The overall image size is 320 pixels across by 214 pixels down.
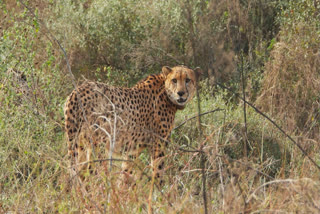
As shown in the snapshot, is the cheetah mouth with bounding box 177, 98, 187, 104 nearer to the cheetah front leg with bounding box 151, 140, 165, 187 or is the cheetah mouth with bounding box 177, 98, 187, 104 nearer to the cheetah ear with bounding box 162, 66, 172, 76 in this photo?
the cheetah ear with bounding box 162, 66, 172, 76

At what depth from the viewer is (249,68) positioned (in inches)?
277

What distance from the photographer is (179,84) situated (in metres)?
4.75

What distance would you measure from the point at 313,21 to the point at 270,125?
177 cm

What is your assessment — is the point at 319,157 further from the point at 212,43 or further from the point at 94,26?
the point at 94,26

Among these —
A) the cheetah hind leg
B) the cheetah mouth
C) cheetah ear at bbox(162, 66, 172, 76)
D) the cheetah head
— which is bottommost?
the cheetah hind leg

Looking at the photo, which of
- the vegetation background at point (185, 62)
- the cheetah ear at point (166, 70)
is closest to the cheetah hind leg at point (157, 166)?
the vegetation background at point (185, 62)

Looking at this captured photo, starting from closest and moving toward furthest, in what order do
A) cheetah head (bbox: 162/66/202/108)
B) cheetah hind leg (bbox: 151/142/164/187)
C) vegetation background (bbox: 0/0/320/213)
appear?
cheetah hind leg (bbox: 151/142/164/187) < cheetah head (bbox: 162/66/202/108) < vegetation background (bbox: 0/0/320/213)

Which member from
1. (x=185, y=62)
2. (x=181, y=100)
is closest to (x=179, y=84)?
(x=181, y=100)

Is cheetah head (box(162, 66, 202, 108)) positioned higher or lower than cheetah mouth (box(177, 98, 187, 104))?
higher

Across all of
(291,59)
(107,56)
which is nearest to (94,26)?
(107,56)

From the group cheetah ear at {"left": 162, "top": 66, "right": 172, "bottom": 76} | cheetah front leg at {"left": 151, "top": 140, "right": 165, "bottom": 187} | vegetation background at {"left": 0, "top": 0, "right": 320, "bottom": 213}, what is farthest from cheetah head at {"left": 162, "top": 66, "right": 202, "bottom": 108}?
cheetah front leg at {"left": 151, "top": 140, "right": 165, "bottom": 187}

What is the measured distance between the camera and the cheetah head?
4.74m

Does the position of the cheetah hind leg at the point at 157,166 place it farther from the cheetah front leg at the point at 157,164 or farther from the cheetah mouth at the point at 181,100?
the cheetah mouth at the point at 181,100

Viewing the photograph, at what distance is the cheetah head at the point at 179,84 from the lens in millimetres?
4738
